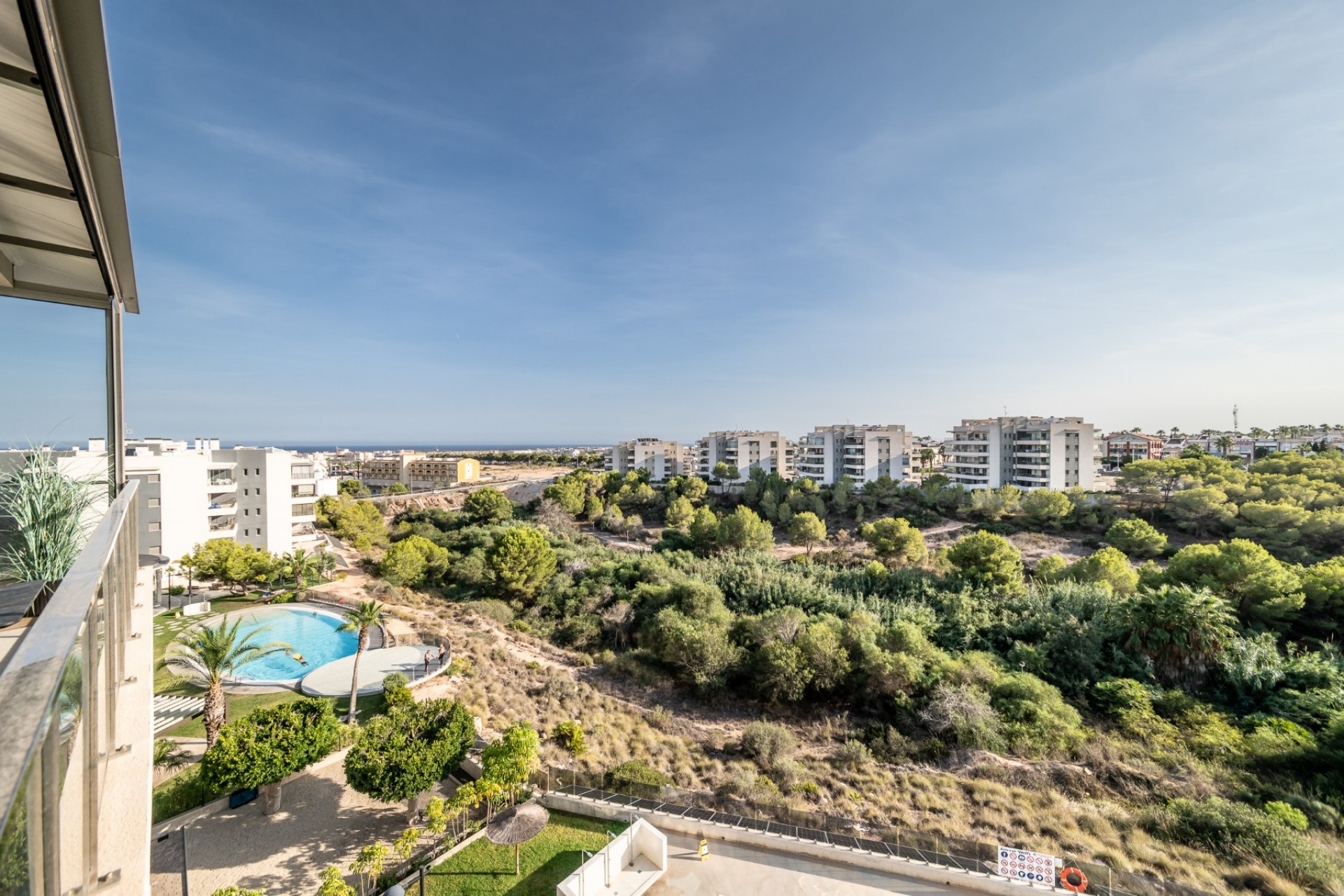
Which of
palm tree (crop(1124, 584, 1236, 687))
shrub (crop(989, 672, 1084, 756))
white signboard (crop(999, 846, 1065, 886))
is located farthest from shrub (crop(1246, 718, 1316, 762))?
white signboard (crop(999, 846, 1065, 886))

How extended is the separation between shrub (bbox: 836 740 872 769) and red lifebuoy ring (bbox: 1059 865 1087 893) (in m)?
5.12

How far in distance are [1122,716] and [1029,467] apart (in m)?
33.7

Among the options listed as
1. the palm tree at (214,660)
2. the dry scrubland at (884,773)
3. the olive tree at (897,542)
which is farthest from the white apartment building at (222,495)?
the olive tree at (897,542)

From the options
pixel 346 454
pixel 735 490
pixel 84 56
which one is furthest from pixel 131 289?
pixel 346 454

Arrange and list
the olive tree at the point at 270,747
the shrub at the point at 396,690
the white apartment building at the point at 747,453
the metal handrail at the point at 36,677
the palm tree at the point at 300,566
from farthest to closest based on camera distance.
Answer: the white apartment building at the point at 747,453, the palm tree at the point at 300,566, the shrub at the point at 396,690, the olive tree at the point at 270,747, the metal handrail at the point at 36,677

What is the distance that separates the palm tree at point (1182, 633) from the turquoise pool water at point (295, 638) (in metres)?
23.6

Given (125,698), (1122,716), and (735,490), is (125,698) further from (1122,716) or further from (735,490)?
(735,490)

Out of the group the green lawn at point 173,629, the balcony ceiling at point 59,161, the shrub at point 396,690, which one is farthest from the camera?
the green lawn at point 173,629

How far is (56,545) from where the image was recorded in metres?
3.46

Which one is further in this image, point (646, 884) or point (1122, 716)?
point (1122, 716)

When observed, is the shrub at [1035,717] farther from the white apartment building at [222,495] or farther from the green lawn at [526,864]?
the white apartment building at [222,495]

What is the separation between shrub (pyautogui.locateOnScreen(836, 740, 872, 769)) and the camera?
41.7 ft

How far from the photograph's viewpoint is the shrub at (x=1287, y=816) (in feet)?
30.8

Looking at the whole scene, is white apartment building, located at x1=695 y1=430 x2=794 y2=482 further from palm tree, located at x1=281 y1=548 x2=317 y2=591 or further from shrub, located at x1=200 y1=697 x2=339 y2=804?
shrub, located at x1=200 y1=697 x2=339 y2=804
